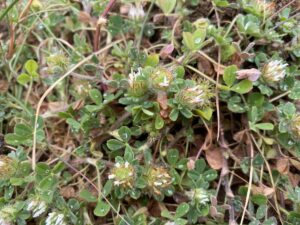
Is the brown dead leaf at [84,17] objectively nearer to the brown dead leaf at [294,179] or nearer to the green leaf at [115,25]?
the green leaf at [115,25]

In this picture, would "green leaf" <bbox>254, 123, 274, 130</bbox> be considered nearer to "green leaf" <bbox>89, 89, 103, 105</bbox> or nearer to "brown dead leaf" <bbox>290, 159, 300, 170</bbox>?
"brown dead leaf" <bbox>290, 159, 300, 170</bbox>

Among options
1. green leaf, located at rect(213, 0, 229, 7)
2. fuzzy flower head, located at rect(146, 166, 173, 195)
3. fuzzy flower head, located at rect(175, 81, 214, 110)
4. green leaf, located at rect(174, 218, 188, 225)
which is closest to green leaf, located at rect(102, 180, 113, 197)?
fuzzy flower head, located at rect(146, 166, 173, 195)

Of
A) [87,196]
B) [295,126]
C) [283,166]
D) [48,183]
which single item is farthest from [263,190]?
[48,183]

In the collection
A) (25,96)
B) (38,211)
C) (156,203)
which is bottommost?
(156,203)

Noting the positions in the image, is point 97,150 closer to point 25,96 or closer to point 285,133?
point 25,96

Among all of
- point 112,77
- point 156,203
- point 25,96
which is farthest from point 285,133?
point 25,96
